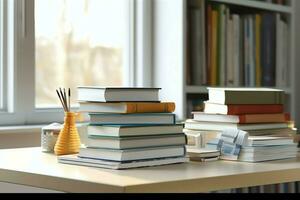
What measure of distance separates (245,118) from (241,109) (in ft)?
0.10

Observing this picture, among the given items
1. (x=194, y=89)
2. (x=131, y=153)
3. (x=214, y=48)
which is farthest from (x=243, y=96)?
(x=214, y=48)

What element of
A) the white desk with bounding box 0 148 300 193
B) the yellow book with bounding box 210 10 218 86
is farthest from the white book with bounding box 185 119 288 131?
the yellow book with bounding box 210 10 218 86

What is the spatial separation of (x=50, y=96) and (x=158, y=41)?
21.8 inches

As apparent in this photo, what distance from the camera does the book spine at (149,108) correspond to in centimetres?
161

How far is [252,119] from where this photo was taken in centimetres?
187

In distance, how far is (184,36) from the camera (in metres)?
2.63

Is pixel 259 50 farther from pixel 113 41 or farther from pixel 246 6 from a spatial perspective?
pixel 113 41

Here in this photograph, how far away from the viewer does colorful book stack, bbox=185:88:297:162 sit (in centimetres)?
181

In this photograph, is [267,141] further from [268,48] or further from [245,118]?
[268,48]

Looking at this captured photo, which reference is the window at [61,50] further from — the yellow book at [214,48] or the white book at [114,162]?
the white book at [114,162]

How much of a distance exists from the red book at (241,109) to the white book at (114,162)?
0.25m

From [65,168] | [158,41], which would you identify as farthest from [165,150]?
[158,41]

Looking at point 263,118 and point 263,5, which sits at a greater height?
point 263,5

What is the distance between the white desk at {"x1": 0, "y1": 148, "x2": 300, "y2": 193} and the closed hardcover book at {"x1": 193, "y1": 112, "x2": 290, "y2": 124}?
177 mm
